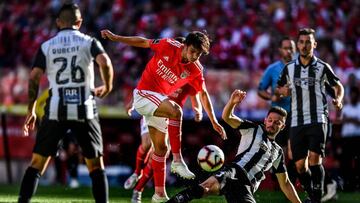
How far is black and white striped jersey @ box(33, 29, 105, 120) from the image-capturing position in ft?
32.6

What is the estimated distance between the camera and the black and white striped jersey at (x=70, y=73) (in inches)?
391

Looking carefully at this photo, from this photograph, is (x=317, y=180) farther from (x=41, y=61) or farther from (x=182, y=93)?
(x=41, y=61)

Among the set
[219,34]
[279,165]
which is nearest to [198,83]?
[279,165]

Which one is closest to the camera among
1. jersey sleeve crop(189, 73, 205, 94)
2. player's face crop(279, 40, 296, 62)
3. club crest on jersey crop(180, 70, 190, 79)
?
club crest on jersey crop(180, 70, 190, 79)

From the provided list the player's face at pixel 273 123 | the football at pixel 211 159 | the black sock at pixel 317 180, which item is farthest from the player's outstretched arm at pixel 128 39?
the black sock at pixel 317 180

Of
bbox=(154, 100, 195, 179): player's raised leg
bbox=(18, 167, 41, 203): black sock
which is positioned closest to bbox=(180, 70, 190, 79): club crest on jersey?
bbox=(154, 100, 195, 179): player's raised leg

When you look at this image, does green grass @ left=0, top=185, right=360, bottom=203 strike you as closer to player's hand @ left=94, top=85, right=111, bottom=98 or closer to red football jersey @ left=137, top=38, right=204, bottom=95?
red football jersey @ left=137, top=38, right=204, bottom=95

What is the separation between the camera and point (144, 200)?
1353 cm

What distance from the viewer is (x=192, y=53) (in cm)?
1163

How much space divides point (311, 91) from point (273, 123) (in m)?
2.25

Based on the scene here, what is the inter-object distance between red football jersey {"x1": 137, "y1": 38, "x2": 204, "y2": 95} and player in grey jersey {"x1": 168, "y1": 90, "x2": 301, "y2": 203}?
1489 mm

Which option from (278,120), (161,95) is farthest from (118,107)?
(278,120)

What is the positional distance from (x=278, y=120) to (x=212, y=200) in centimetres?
302

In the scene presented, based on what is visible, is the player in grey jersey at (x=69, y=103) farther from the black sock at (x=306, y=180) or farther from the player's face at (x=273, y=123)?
the black sock at (x=306, y=180)
